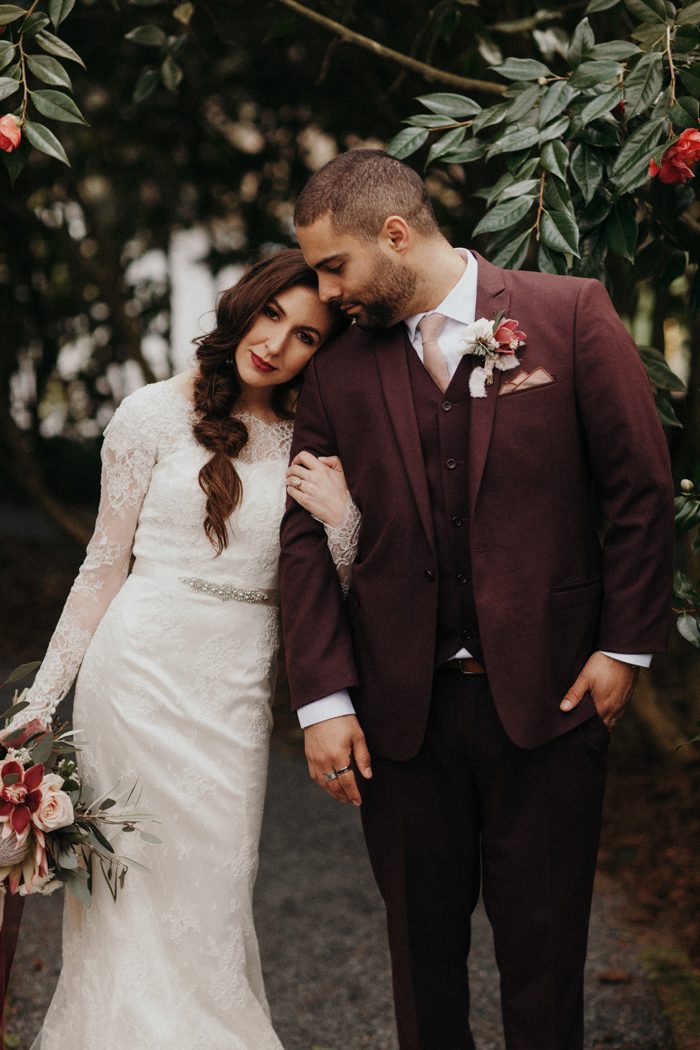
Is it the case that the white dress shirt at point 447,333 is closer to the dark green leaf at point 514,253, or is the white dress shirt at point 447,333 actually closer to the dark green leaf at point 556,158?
the dark green leaf at point 514,253

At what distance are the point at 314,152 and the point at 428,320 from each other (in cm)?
626

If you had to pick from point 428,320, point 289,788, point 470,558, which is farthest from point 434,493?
point 289,788

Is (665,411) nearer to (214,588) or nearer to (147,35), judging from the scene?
(214,588)

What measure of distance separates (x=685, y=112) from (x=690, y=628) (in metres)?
Answer: 1.07

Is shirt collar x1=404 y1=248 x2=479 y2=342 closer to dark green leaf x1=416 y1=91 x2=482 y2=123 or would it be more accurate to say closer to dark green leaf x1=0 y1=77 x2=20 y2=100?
dark green leaf x1=416 y1=91 x2=482 y2=123

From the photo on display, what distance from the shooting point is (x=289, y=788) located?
214 inches

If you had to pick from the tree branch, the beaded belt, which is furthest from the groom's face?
the tree branch

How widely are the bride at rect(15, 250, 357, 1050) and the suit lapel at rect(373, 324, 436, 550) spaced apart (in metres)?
0.26

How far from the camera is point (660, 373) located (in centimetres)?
269

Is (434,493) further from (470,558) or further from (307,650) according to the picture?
(307,650)

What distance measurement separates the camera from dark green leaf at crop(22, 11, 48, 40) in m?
2.39

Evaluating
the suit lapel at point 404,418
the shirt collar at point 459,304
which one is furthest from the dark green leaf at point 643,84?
the suit lapel at point 404,418

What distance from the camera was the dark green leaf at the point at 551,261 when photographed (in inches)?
93.6

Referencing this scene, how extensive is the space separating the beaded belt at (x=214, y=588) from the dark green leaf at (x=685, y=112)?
1.30 m
